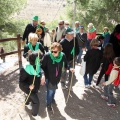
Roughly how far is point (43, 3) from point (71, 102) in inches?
3682

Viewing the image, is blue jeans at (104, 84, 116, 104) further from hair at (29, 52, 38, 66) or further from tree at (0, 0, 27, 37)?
tree at (0, 0, 27, 37)

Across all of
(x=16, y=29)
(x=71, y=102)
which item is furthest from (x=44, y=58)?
(x=16, y=29)

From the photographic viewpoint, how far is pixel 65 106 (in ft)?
16.8

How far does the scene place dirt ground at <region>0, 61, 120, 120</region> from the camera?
15.4 ft

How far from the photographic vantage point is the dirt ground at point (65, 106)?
470cm

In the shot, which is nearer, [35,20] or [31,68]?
[31,68]

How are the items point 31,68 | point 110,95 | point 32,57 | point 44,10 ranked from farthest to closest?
point 44,10, point 110,95, point 31,68, point 32,57

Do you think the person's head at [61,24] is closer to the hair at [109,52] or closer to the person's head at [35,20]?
the person's head at [35,20]

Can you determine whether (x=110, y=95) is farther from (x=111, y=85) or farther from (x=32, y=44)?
(x=32, y=44)

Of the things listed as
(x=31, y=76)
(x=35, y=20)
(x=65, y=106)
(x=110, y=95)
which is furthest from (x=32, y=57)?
(x=35, y=20)

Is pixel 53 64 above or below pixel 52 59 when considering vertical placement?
below

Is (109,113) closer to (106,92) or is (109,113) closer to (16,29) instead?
(106,92)

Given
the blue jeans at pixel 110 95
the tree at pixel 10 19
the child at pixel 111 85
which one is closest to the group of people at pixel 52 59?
the child at pixel 111 85

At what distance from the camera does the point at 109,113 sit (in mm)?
4922
